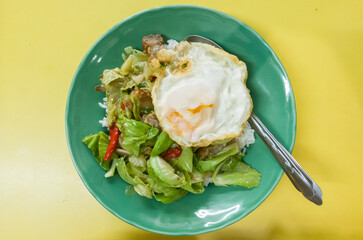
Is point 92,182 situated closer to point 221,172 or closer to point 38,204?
point 38,204

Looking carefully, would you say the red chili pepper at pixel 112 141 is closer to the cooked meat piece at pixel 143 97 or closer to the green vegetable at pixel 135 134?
the green vegetable at pixel 135 134

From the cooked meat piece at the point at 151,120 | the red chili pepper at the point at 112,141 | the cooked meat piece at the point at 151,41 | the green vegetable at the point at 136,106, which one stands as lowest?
the red chili pepper at the point at 112,141

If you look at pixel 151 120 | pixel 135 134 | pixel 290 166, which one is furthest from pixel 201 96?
pixel 290 166

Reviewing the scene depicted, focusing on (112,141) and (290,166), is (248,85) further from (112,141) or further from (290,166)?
(112,141)

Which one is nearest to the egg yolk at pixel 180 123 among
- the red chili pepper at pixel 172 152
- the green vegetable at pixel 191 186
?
the red chili pepper at pixel 172 152

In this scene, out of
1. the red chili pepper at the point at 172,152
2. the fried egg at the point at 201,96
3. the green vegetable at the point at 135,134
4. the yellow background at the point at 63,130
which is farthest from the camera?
the yellow background at the point at 63,130

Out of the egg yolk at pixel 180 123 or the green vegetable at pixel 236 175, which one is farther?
the green vegetable at pixel 236 175

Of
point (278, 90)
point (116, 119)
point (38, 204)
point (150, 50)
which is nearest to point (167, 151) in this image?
point (116, 119)
